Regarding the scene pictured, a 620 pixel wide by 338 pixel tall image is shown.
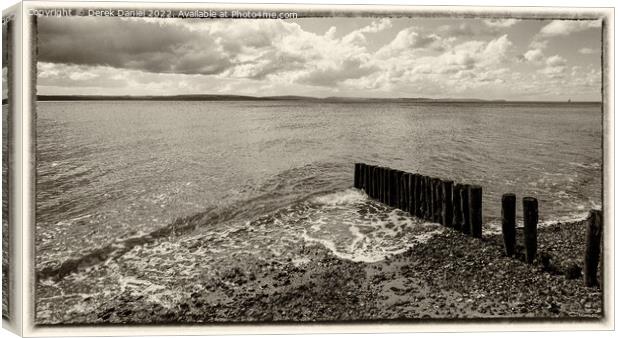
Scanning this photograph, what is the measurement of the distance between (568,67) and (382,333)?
148 inches

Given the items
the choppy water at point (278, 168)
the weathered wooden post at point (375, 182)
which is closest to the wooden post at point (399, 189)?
the choppy water at point (278, 168)

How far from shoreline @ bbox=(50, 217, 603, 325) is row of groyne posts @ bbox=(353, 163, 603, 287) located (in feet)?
0.95

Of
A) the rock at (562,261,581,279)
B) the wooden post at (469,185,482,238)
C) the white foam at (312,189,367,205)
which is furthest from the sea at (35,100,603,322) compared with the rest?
the rock at (562,261,581,279)

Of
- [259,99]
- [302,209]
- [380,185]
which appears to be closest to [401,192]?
[380,185]

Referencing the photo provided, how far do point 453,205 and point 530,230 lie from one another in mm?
1016

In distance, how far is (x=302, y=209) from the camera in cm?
709

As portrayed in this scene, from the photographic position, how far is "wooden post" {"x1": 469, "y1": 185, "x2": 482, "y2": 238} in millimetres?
6145

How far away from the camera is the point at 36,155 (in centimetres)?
512

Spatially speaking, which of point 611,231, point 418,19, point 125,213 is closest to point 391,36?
point 418,19

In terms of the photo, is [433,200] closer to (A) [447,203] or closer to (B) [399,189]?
(A) [447,203]

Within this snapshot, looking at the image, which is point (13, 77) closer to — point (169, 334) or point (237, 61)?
point (237, 61)

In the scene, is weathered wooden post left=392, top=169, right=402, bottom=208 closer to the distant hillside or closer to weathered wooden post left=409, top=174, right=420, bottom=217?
weathered wooden post left=409, top=174, right=420, bottom=217

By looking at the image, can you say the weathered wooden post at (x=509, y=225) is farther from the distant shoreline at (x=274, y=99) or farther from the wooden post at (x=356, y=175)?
the wooden post at (x=356, y=175)

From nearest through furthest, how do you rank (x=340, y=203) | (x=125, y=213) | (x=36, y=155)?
(x=36, y=155), (x=125, y=213), (x=340, y=203)
